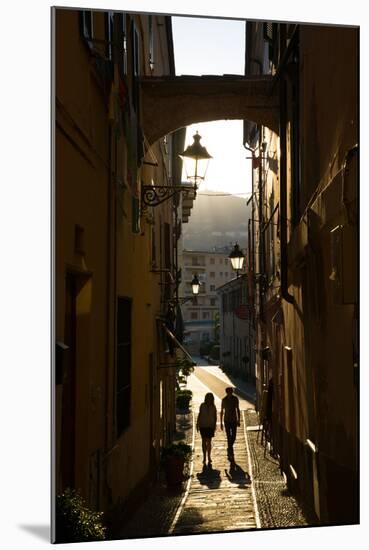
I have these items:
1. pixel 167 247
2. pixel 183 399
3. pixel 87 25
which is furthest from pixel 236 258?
pixel 87 25

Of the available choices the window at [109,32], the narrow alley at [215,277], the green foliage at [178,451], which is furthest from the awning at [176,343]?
the window at [109,32]

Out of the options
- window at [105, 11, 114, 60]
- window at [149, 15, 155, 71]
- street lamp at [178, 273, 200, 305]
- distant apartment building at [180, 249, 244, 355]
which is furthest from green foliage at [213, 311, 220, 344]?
window at [105, 11, 114, 60]

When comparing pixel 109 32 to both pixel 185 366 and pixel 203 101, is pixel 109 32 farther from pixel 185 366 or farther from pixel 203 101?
pixel 185 366

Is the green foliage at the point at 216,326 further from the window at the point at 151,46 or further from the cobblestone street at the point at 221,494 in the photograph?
the window at the point at 151,46

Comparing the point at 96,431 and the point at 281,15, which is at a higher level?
the point at 281,15

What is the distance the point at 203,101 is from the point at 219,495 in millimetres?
2614

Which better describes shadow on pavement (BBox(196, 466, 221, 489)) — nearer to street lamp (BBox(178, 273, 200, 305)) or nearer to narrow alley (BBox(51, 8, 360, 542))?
narrow alley (BBox(51, 8, 360, 542))

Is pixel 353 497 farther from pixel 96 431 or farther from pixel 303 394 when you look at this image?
pixel 96 431

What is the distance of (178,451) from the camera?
4988mm

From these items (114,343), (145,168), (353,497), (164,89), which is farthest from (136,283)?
(353,497)

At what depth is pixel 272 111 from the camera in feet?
16.8

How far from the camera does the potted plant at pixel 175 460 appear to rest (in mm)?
4953

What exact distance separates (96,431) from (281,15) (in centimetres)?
301

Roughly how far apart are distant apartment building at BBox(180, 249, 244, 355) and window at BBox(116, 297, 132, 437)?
16.3 inches
